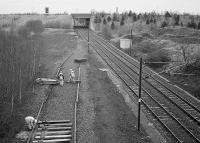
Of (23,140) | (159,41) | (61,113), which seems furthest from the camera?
(159,41)

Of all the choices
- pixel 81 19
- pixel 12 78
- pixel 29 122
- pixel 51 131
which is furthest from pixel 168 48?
pixel 81 19

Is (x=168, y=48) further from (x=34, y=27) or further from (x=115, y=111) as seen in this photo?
(x=34, y=27)

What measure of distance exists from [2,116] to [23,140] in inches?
106

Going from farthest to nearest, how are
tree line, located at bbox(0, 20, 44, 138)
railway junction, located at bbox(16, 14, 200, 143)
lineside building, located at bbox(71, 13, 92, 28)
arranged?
1. lineside building, located at bbox(71, 13, 92, 28)
2. tree line, located at bbox(0, 20, 44, 138)
3. railway junction, located at bbox(16, 14, 200, 143)

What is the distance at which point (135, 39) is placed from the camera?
47812mm

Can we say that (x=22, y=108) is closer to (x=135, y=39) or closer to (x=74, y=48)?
(x=74, y=48)

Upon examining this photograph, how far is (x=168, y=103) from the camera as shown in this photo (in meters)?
18.6

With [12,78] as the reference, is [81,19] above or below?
above

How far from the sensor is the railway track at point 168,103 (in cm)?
1427

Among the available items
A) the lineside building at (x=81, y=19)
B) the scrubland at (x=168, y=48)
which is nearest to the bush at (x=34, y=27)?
the scrubland at (x=168, y=48)

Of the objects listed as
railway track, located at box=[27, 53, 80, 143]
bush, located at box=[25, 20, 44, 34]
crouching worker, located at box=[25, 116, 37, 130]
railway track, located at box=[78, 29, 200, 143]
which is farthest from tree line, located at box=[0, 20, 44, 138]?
bush, located at box=[25, 20, 44, 34]

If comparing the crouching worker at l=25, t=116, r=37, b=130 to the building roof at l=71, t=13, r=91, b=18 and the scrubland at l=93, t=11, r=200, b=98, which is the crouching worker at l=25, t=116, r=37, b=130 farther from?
the building roof at l=71, t=13, r=91, b=18

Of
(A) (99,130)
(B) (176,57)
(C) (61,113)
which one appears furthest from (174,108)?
(B) (176,57)

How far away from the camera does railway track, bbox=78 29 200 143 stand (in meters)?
14.3
